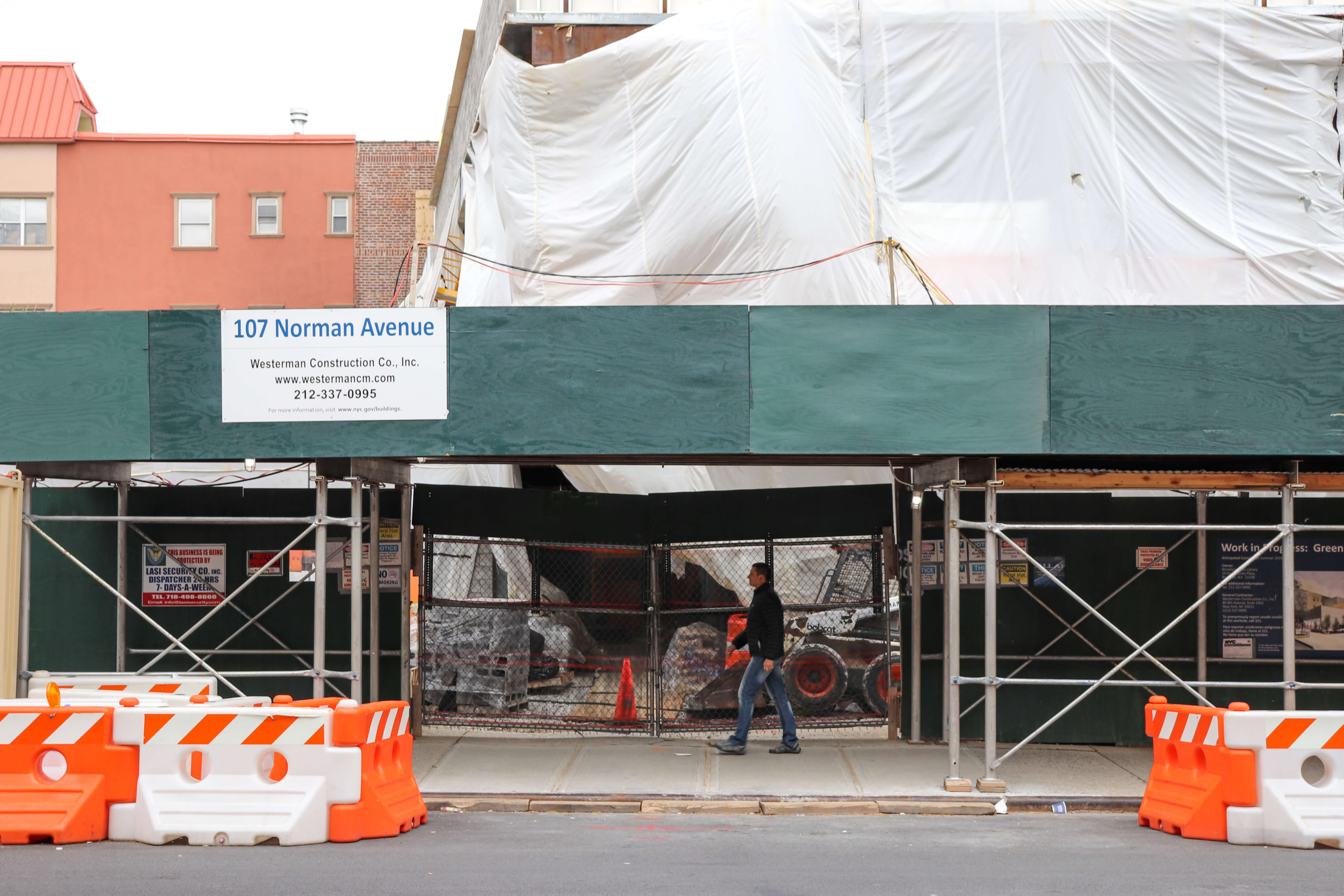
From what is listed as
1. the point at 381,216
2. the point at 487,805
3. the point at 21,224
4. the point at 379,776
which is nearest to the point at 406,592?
the point at 487,805

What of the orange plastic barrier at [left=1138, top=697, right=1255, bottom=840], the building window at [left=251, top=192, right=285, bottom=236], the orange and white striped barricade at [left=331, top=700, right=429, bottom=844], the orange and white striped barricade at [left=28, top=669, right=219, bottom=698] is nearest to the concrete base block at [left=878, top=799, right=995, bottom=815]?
the orange plastic barrier at [left=1138, top=697, right=1255, bottom=840]

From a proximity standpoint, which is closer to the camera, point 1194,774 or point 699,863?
point 699,863

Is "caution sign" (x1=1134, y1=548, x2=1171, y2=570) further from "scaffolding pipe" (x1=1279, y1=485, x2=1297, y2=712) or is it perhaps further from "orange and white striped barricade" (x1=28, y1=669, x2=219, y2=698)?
"orange and white striped barricade" (x1=28, y1=669, x2=219, y2=698)

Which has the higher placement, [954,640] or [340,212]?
[340,212]

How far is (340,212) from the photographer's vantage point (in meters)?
36.8

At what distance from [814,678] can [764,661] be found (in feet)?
5.09

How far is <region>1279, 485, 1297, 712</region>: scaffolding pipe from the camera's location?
9.78 m

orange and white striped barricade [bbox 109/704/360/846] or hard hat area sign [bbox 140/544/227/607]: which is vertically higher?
hard hat area sign [bbox 140/544/227/607]

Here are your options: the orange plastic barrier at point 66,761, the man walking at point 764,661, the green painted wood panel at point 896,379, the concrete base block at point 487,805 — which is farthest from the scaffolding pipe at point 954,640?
the orange plastic barrier at point 66,761

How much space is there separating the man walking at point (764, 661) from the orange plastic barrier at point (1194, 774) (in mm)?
3314

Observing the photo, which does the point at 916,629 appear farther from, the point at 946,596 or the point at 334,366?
the point at 334,366

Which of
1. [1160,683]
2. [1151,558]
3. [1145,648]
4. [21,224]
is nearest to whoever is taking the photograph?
[1160,683]

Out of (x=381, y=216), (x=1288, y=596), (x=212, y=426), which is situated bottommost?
(x=1288, y=596)

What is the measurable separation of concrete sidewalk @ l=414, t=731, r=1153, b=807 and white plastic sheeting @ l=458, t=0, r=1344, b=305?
19.1 feet
